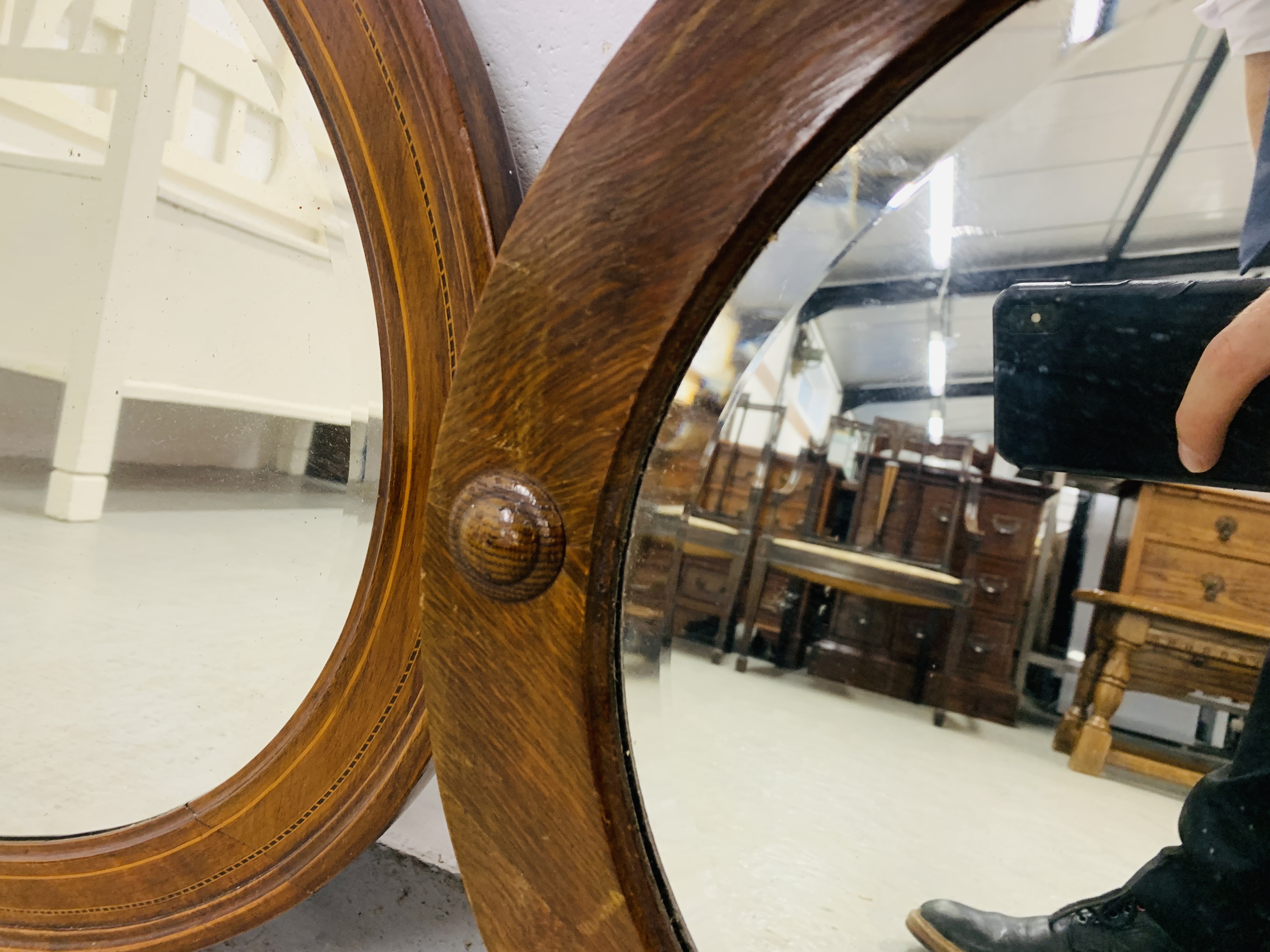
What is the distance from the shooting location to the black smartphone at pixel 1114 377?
286 mm

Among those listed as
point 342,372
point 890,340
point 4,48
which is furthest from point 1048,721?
point 4,48

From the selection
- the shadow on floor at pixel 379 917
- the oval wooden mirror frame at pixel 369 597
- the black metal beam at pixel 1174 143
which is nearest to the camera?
the black metal beam at pixel 1174 143

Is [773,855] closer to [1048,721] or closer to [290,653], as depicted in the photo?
[1048,721]

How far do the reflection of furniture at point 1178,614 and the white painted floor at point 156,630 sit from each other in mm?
398

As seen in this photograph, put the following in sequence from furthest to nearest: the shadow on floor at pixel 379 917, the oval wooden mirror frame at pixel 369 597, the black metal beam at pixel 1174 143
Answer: the shadow on floor at pixel 379 917
the oval wooden mirror frame at pixel 369 597
the black metal beam at pixel 1174 143

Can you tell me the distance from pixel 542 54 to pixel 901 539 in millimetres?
373

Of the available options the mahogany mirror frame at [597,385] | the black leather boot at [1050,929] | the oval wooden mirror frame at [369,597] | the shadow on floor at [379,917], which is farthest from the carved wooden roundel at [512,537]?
the shadow on floor at [379,917]

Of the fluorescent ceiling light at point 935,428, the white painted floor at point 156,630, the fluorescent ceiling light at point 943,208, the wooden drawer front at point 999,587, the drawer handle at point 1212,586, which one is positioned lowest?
the white painted floor at point 156,630

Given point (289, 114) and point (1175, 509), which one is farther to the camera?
point (289, 114)

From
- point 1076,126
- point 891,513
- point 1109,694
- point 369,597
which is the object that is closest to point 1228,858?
point 1109,694

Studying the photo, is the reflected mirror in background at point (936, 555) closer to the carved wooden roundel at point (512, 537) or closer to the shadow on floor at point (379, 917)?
the carved wooden roundel at point (512, 537)

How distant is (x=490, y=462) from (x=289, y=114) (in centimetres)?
30

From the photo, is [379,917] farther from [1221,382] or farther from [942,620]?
[1221,382]

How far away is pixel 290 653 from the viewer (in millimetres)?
507
